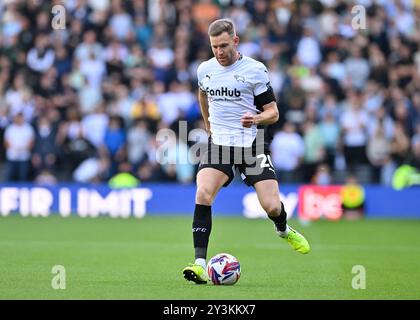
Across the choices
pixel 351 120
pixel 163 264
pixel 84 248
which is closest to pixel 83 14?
pixel 351 120

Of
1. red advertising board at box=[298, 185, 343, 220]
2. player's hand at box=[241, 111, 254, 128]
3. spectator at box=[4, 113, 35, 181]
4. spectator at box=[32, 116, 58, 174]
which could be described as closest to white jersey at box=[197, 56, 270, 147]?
player's hand at box=[241, 111, 254, 128]

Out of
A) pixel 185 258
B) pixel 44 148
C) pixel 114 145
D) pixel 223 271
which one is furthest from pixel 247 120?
pixel 44 148

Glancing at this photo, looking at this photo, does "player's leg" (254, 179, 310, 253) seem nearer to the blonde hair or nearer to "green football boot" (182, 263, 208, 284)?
"green football boot" (182, 263, 208, 284)

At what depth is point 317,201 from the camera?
69.0 ft

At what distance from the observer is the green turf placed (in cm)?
981

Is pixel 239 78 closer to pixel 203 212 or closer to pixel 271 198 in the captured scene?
pixel 271 198

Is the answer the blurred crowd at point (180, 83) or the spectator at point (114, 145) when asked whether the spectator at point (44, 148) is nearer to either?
the blurred crowd at point (180, 83)

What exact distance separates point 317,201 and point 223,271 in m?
10.8

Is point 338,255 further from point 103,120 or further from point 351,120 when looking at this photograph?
point 103,120

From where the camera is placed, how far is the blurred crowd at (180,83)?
21.8 meters

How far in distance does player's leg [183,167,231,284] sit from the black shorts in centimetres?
14
